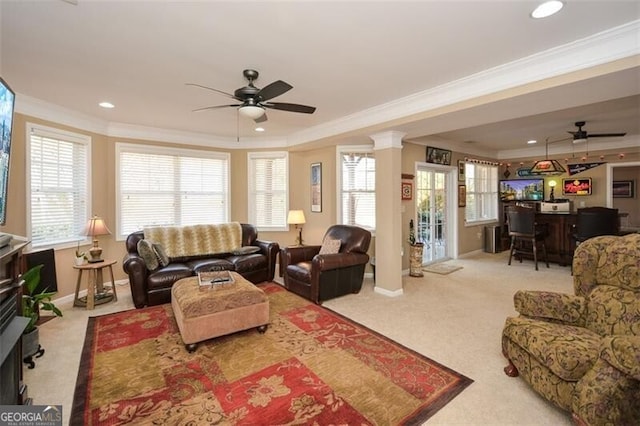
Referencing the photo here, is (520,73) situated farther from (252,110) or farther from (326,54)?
(252,110)

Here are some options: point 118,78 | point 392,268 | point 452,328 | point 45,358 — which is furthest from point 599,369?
point 118,78

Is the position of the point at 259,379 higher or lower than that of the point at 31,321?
lower

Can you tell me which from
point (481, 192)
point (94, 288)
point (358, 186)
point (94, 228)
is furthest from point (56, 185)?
point (481, 192)

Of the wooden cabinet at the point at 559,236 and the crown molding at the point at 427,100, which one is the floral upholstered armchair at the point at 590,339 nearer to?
the crown molding at the point at 427,100

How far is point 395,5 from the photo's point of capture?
191 cm

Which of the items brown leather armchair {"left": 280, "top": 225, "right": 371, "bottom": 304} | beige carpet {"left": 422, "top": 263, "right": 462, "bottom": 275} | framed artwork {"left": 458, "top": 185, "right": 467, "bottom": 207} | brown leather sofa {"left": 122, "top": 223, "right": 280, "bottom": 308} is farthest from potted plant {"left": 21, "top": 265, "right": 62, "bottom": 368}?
framed artwork {"left": 458, "top": 185, "right": 467, "bottom": 207}

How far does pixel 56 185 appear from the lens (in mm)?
4035

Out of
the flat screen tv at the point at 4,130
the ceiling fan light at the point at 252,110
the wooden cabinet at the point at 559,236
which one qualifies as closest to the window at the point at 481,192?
the wooden cabinet at the point at 559,236

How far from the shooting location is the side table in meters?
3.86

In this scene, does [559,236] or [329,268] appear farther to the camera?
[559,236]

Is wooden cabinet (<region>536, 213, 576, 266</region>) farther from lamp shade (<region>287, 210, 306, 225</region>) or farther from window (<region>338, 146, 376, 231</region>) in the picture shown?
lamp shade (<region>287, 210, 306, 225</region>)

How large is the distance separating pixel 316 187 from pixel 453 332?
3466 millimetres

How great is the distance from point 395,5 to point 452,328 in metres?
3.14

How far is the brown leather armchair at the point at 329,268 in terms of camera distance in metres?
4.06
